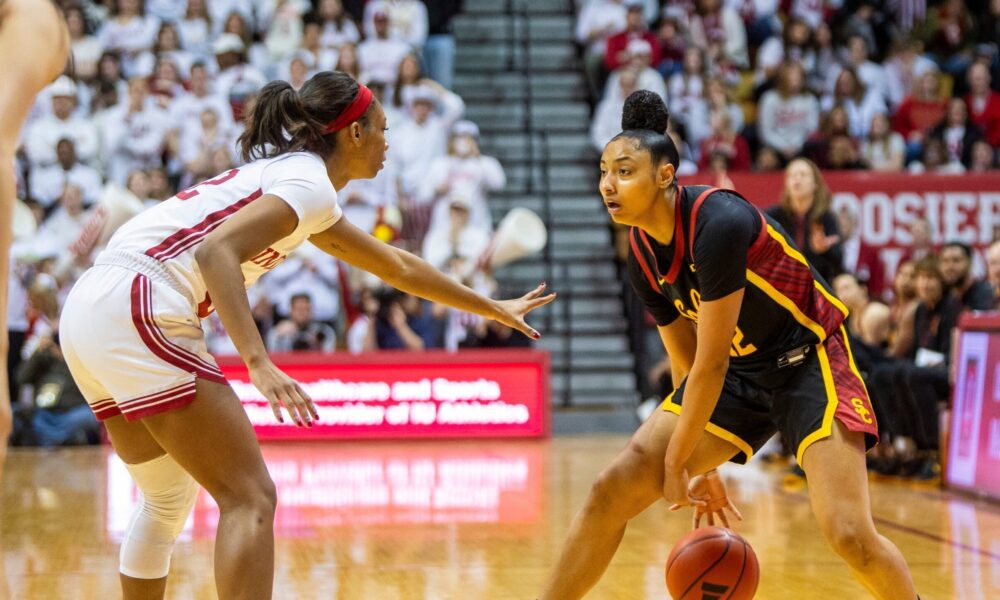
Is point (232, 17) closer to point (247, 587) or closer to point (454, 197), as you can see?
point (454, 197)

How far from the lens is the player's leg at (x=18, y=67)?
2.69 metres

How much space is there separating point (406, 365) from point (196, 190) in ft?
25.9

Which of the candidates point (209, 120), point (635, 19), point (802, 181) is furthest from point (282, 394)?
point (635, 19)

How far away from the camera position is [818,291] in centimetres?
421

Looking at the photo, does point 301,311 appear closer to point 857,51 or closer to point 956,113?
point 857,51

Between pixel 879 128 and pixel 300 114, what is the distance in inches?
466

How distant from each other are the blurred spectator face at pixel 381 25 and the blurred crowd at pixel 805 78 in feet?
7.90

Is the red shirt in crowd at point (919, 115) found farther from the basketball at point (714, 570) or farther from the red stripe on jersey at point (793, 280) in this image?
the basketball at point (714, 570)

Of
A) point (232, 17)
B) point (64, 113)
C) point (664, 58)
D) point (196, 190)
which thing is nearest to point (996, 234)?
point (664, 58)

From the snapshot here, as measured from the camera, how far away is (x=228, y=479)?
348 cm

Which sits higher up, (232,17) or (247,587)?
(232,17)

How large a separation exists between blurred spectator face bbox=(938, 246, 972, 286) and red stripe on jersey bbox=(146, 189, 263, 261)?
6.90 meters

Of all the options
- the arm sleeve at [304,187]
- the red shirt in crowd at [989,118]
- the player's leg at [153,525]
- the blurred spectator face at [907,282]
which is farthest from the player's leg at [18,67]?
the red shirt in crowd at [989,118]

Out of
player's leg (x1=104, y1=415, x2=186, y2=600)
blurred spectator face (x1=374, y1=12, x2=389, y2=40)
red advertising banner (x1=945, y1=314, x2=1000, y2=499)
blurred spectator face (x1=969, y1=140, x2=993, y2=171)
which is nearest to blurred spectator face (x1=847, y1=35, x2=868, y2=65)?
blurred spectator face (x1=969, y1=140, x2=993, y2=171)
